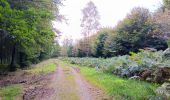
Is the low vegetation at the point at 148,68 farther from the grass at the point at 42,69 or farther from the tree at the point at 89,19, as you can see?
the tree at the point at 89,19

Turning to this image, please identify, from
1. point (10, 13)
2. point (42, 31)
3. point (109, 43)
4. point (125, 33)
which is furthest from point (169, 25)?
point (109, 43)

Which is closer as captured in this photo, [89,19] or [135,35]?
[135,35]

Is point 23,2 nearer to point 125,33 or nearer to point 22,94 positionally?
point 22,94

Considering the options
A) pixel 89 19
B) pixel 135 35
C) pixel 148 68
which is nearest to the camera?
pixel 148 68

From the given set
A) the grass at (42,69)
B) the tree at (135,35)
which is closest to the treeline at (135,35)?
the tree at (135,35)

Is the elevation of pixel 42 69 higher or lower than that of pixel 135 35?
lower

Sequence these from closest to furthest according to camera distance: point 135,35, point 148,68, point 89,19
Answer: point 148,68 → point 135,35 → point 89,19

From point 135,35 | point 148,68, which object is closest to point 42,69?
point 135,35


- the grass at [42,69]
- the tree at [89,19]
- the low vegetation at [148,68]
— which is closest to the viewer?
the low vegetation at [148,68]

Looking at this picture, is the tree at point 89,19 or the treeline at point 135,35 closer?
the treeline at point 135,35

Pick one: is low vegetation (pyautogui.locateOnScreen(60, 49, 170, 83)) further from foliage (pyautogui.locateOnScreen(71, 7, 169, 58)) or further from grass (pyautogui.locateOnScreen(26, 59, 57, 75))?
foliage (pyautogui.locateOnScreen(71, 7, 169, 58))

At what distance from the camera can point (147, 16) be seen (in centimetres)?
3566

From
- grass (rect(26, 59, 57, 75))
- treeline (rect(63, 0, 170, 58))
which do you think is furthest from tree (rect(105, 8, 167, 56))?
grass (rect(26, 59, 57, 75))

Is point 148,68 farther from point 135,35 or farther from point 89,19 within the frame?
point 89,19
